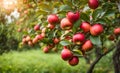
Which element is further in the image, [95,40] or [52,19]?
[52,19]

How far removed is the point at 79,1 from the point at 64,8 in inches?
6.1

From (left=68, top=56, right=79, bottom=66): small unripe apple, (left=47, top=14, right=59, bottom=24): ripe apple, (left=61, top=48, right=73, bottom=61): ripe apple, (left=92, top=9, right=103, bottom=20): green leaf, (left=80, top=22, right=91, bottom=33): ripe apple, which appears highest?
(left=47, top=14, right=59, bottom=24): ripe apple

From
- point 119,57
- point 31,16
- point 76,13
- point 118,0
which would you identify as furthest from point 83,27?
point 31,16

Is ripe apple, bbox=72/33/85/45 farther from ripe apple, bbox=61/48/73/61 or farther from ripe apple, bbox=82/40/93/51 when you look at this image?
ripe apple, bbox=61/48/73/61

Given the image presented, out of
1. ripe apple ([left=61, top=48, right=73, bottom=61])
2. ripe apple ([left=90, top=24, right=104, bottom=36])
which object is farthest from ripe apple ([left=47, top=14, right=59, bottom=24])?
ripe apple ([left=90, top=24, right=104, bottom=36])

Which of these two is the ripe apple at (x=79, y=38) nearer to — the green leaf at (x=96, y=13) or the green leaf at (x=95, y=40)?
the green leaf at (x=95, y=40)

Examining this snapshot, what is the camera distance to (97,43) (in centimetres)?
210

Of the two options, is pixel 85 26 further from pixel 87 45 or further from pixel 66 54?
pixel 66 54

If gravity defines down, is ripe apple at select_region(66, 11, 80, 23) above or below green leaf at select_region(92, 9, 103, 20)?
below

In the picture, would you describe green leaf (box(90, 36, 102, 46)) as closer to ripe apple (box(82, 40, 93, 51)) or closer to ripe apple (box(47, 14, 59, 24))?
ripe apple (box(82, 40, 93, 51))

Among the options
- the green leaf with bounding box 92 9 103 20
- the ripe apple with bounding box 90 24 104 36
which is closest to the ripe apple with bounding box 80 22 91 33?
the ripe apple with bounding box 90 24 104 36

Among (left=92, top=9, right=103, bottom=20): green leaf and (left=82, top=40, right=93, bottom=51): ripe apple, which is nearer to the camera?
(left=82, top=40, right=93, bottom=51): ripe apple

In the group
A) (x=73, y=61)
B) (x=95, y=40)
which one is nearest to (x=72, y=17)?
(x=95, y=40)

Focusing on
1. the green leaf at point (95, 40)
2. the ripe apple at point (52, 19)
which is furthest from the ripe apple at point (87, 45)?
the ripe apple at point (52, 19)
